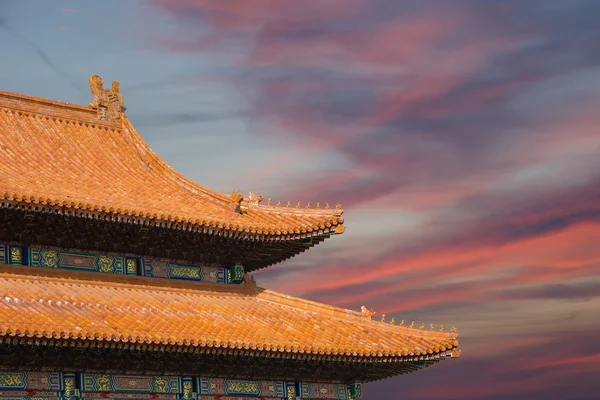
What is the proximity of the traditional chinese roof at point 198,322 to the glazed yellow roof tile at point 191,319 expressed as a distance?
0.03m

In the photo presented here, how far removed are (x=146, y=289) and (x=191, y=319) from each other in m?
2.04

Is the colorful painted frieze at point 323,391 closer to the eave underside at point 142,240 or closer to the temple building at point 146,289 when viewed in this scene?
the temple building at point 146,289

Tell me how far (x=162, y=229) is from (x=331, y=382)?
659cm

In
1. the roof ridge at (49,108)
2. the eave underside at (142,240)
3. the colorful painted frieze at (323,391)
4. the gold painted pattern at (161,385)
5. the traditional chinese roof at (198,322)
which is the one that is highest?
the roof ridge at (49,108)

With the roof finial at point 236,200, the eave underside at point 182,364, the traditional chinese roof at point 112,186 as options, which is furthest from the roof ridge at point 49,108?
the eave underside at point 182,364

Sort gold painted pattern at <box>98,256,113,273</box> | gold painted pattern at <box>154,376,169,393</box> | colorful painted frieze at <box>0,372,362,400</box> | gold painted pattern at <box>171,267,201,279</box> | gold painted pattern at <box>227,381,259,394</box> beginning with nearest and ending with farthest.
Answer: colorful painted frieze at <box>0,372,362,400</box> < gold painted pattern at <box>154,376,169,393</box> < gold painted pattern at <box>227,381,259,394</box> < gold painted pattern at <box>98,256,113,273</box> < gold painted pattern at <box>171,267,201,279</box>

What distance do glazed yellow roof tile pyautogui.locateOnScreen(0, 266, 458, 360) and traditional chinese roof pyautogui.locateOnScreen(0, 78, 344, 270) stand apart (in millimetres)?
1649

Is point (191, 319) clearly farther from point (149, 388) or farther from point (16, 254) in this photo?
point (16, 254)

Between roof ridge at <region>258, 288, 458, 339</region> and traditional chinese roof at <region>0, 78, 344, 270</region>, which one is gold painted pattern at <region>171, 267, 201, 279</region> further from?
roof ridge at <region>258, 288, 458, 339</region>

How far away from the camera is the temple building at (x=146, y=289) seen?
2616 centimetres

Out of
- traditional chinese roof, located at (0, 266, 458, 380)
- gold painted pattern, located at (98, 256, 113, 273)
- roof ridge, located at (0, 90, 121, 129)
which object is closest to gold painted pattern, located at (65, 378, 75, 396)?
traditional chinese roof, located at (0, 266, 458, 380)

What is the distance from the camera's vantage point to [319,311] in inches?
1248

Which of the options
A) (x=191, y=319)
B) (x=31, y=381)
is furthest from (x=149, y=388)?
(x=31, y=381)

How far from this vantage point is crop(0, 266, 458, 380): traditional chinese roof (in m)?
25.5
